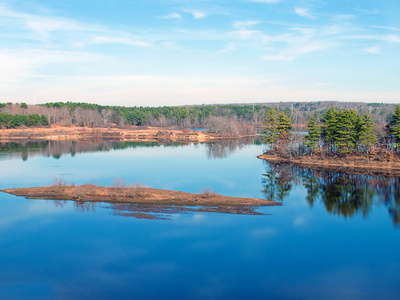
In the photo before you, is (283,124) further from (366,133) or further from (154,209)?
(154,209)

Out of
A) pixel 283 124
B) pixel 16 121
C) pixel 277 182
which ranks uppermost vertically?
pixel 16 121

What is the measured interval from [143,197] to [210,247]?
10.3 meters

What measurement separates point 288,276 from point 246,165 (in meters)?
30.4

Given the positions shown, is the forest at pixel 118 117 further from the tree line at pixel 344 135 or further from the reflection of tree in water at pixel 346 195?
the reflection of tree in water at pixel 346 195

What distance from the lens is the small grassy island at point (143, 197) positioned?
26950 mm

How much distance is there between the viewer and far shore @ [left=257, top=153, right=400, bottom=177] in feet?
136

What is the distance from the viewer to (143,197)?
28781 millimetres

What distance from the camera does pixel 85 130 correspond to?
101 metres

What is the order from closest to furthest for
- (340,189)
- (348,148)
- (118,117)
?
(340,189), (348,148), (118,117)

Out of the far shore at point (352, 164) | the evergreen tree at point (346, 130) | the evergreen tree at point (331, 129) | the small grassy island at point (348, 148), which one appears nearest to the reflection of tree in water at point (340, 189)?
the far shore at point (352, 164)

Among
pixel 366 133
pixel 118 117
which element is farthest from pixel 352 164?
pixel 118 117

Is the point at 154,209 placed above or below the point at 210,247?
above

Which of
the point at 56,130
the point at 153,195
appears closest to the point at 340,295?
the point at 153,195

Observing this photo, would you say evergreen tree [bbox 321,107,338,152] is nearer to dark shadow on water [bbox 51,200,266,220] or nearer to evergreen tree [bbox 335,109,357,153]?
evergreen tree [bbox 335,109,357,153]
